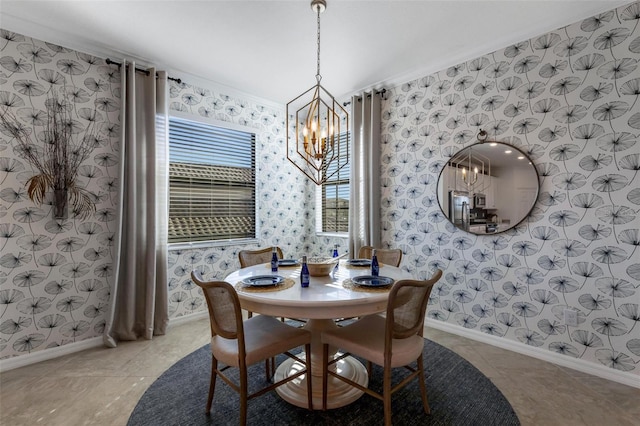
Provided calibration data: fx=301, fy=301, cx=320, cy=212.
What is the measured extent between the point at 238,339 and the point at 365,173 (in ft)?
8.06

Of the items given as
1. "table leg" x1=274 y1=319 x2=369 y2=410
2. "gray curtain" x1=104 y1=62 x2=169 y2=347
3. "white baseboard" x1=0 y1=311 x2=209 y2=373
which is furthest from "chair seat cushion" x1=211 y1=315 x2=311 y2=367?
"white baseboard" x1=0 y1=311 x2=209 y2=373

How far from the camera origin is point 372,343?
1.74 meters

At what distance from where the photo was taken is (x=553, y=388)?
2094 mm

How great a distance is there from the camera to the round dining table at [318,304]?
1.64m

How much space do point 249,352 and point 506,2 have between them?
9.61ft

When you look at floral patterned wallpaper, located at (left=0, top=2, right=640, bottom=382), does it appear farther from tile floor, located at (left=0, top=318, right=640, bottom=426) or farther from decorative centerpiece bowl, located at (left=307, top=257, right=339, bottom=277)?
decorative centerpiece bowl, located at (left=307, top=257, right=339, bottom=277)

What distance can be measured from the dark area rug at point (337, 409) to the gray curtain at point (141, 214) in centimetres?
86

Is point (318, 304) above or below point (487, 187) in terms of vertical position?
below

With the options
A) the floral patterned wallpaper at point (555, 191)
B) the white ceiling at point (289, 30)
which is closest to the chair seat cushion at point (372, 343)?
the floral patterned wallpaper at point (555, 191)

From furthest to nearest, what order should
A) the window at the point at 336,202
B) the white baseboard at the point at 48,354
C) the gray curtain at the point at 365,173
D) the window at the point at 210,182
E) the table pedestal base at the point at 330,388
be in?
the window at the point at 336,202 < the gray curtain at the point at 365,173 < the window at the point at 210,182 < the white baseboard at the point at 48,354 < the table pedestal base at the point at 330,388

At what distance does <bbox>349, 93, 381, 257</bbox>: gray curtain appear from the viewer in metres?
3.50

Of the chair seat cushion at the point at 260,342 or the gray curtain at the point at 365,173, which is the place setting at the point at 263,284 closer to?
the chair seat cushion at the point at 260,342

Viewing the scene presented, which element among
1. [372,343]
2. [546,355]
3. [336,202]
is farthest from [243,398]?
[336,202]

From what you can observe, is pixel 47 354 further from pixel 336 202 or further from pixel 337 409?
pixel 336 202
